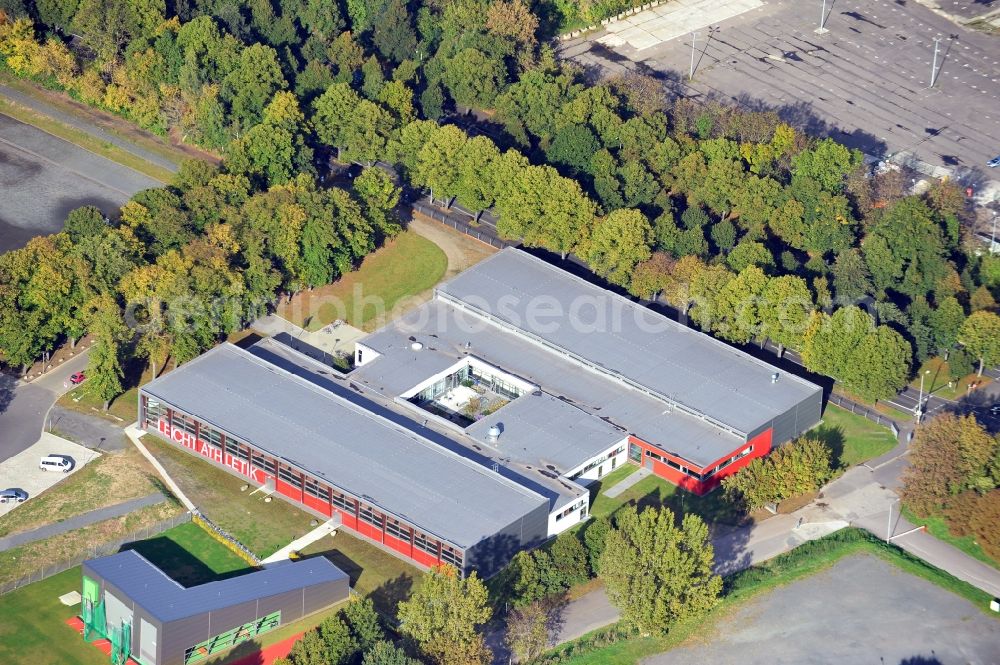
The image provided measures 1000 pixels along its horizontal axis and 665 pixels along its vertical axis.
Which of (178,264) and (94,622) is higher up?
(178,264)

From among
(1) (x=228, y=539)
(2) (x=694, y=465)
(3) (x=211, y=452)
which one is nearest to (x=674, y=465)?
(2) (x=694, y=465)

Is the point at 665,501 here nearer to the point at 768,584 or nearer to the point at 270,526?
the point at 768,584

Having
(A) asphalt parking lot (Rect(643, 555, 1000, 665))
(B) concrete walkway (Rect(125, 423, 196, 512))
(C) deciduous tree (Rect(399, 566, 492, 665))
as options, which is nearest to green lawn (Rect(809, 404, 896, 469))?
(A) asphalt parking lot (Rect(643, 555, 1000, 665))

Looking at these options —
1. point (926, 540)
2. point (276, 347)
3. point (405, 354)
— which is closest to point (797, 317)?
point (926, 540)

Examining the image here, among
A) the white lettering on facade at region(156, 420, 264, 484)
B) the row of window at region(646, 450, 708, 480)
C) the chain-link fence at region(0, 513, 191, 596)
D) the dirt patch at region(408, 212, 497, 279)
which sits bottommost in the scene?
the chain-link fence at region(0, 513, 191, 596)

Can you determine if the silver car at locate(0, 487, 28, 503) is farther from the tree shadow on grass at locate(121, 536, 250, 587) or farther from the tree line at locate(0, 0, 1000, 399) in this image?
the tree line at locate(0, 0, 1000, 399)
